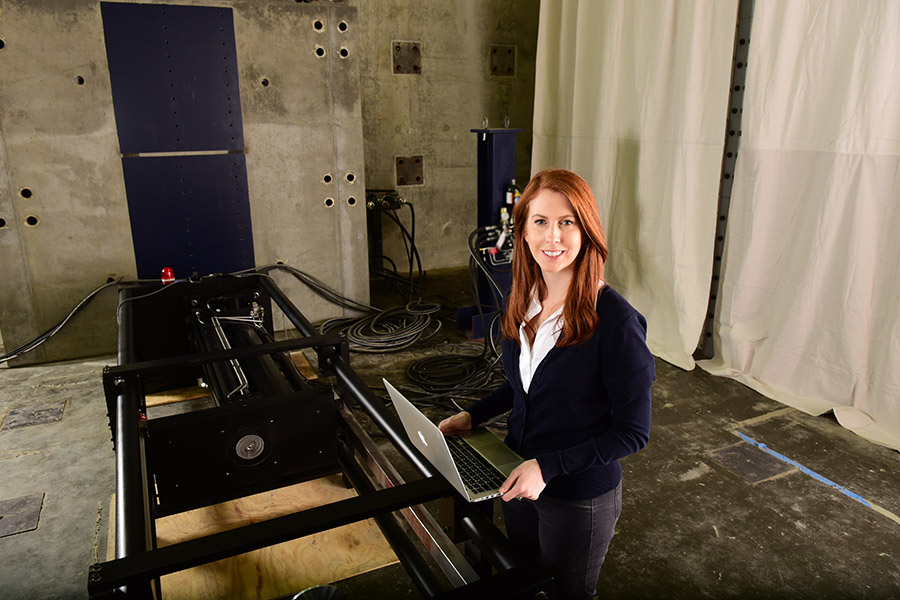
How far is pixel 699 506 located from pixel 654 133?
2.22 m

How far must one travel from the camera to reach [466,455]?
4.36ft

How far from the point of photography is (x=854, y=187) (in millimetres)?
2828

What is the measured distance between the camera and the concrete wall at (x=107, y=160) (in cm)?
356

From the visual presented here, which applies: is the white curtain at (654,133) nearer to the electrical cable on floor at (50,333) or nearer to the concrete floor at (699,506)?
the concrete floor at (699,506)

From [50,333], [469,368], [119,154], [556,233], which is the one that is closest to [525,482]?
[556,233]

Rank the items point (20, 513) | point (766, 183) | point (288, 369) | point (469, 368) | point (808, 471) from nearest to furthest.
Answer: point (20, 513), point (808, 471), point (288, 369), point (766, 183), point (469, 368)

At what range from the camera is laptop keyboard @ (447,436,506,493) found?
1222mm

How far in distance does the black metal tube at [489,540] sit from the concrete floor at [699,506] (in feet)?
2.72

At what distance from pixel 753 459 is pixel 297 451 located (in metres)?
1.89

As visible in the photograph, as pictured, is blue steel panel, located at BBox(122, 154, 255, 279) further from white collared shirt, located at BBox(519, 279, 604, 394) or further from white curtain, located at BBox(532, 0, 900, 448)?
white collared shirt, located at BBox(519, 279, 604, 394)

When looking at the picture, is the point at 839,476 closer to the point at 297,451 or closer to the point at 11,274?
the point at 297,451

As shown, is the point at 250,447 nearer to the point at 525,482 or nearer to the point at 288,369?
the point at 288,369

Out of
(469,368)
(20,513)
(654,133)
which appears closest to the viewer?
(20,513)

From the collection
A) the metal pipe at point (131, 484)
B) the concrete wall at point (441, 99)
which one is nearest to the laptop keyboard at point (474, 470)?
the metal pipe at point (131, 484)
